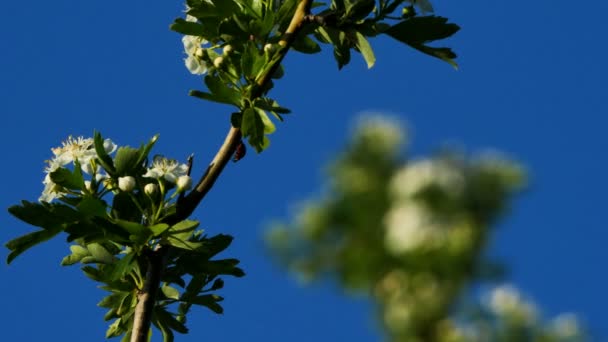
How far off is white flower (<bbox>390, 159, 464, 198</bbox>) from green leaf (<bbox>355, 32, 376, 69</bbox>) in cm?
202

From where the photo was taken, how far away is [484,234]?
668 millimetres

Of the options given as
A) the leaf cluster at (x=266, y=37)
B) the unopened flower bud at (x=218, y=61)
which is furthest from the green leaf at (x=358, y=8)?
the unopened flower bud at (x=218, y=61)

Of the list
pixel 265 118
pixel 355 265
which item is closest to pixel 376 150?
pixel 355 265

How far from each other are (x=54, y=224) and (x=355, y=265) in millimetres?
1974

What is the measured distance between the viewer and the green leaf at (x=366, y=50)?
8.77ft

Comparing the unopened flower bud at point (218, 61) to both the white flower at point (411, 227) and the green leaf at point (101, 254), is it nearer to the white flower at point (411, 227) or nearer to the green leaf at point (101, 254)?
the green leaf at point (101, 254)

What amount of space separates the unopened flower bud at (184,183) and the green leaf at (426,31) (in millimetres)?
727

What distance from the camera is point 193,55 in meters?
2.85

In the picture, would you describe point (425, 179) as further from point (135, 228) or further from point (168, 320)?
point (168, 320)

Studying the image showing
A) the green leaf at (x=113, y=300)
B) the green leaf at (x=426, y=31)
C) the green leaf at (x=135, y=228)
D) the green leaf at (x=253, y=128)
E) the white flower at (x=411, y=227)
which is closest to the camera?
the white flower at (x=411, y=227)

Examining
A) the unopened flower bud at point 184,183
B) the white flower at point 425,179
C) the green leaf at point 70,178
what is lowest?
the white flower at point 425,179

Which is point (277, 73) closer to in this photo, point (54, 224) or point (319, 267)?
point (54, 224)

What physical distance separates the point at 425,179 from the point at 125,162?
2.09m

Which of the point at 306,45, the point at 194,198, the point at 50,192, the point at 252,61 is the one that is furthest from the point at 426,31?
the point at 50,192
